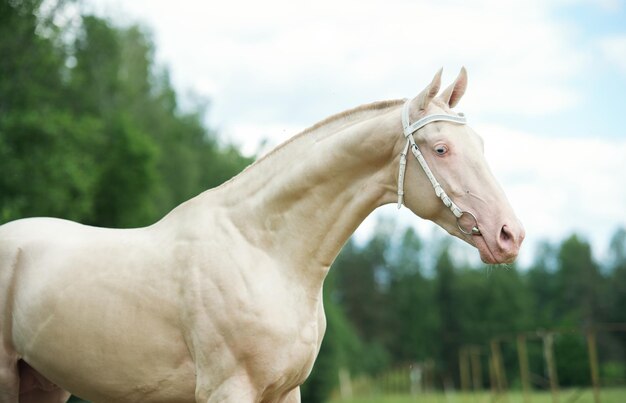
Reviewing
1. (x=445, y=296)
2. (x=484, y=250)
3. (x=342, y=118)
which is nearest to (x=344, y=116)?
(x=342, y=118)

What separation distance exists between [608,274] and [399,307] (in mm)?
22993

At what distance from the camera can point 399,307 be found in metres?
79.7

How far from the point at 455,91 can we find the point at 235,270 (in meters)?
1.75

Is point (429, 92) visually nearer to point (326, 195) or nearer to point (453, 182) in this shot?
point (453, 182)

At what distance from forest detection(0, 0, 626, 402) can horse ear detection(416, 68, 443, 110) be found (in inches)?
45.0

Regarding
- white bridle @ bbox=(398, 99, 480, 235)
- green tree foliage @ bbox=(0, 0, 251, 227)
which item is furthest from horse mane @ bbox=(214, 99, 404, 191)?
green tree foliage @ bbox=(0, 0, 251, 227)

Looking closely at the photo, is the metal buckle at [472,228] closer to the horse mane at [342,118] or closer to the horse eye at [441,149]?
the horse eye at [441,149]

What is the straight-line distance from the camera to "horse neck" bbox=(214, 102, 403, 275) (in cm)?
422

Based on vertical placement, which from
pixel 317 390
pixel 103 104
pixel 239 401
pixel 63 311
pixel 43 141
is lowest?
pixel 317 390

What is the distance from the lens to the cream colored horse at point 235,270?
154 inches

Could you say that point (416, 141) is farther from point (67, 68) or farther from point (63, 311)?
point (67, 68)

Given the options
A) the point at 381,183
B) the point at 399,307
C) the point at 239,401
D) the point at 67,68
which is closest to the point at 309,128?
the point at 381,183

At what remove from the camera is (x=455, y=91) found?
4332 millimetres

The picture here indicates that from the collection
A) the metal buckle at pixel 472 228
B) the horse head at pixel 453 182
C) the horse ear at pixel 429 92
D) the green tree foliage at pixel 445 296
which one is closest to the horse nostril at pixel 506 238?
the horse head at pixel 453 182
